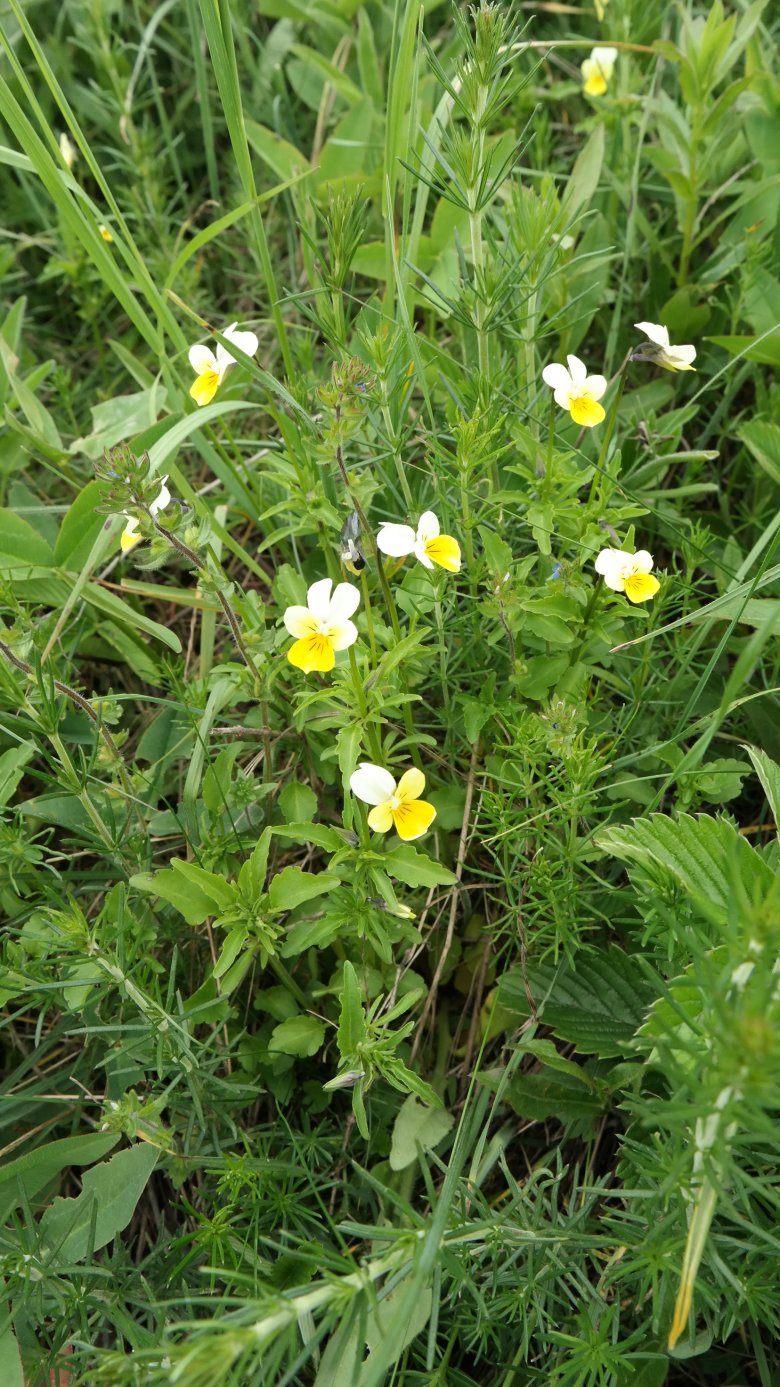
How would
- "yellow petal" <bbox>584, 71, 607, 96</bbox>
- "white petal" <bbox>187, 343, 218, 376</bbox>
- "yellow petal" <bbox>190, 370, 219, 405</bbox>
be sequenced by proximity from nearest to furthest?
"yellow petal" <bbox>190, 370, 219, 405</bbox>, "white petal" <bbox>187, 343, 218, 376</bbox>, "yellow petal" <bbox>584, 71, 607, 96</bbox>

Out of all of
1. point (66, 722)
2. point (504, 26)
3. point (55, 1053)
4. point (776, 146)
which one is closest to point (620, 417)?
point (776, 146)

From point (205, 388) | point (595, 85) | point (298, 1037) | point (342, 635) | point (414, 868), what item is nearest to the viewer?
point (342, 635)

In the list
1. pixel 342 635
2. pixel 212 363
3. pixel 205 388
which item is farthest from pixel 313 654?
pixel 212 363

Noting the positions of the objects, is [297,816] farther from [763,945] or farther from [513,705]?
[763,945]

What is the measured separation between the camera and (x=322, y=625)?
5.39 feet

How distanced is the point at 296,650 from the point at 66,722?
85 centimetres

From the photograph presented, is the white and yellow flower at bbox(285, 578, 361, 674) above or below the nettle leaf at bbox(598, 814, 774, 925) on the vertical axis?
above

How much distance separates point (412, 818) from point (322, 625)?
0.33 m

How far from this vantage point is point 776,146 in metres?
2.57

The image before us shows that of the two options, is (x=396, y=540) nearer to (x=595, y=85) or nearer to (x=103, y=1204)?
(x=103, y=1204)

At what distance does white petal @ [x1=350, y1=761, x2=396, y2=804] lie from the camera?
1630 mm

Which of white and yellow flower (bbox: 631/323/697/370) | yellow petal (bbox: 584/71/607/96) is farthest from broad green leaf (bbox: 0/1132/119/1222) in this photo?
yellow petal (bbox: 584/71/607/96)

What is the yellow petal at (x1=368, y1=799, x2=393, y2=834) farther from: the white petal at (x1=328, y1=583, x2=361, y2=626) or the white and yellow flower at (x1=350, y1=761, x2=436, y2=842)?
the white petal at (x1=328, y1=583, x2=361, y2=626)

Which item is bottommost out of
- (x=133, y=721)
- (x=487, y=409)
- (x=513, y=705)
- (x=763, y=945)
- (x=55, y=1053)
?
(x=55, y=1053)
